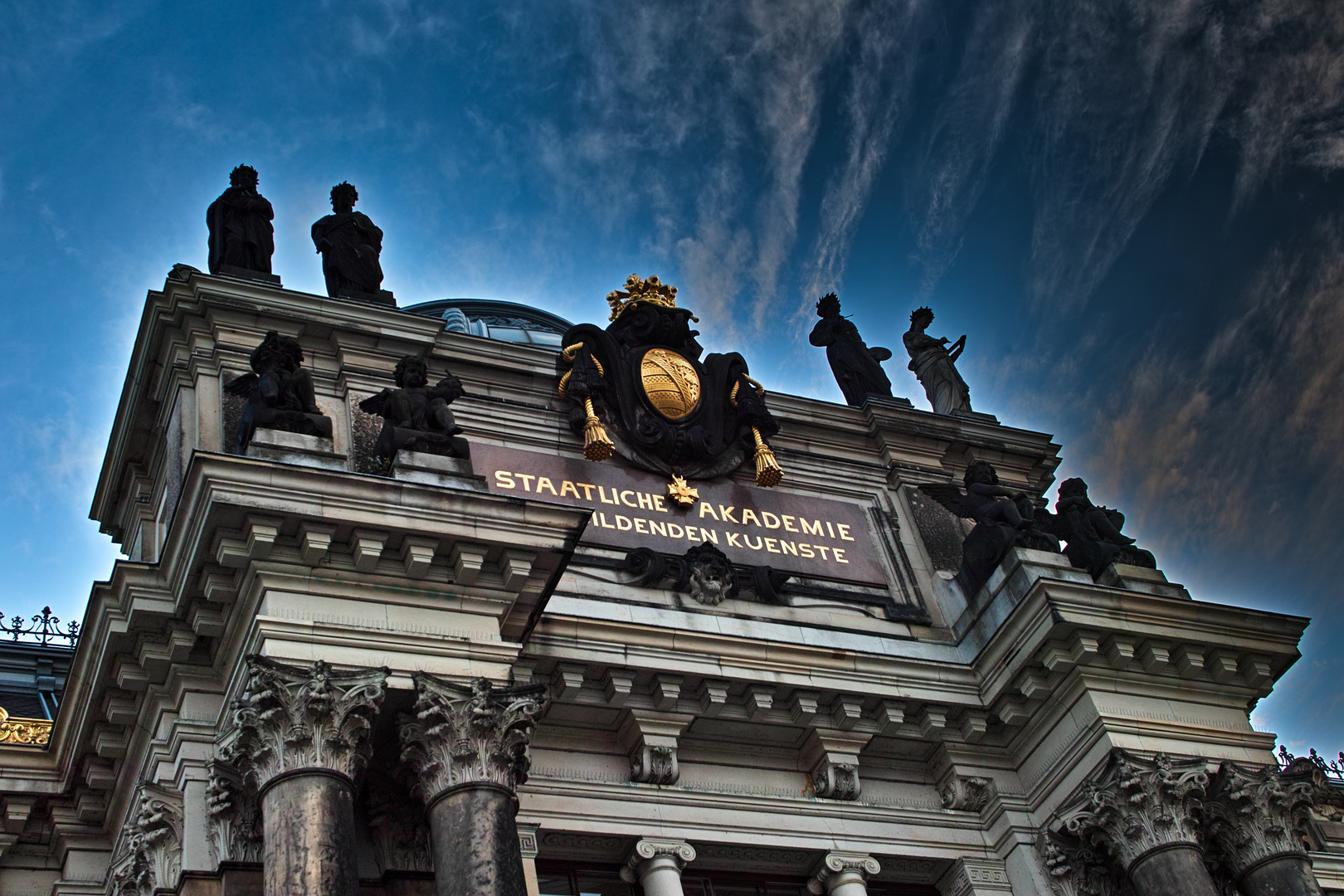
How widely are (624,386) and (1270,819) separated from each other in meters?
8.78

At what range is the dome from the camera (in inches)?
971

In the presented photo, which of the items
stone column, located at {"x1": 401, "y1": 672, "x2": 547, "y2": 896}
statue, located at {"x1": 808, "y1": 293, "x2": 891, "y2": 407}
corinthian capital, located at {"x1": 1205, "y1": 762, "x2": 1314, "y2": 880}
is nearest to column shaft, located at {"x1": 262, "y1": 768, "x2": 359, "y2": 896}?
stone column, located at {"x1": 401, "y1": 672, "x2": 547, "y2": 896}

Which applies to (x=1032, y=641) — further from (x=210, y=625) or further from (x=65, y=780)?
(x=65, y=780)

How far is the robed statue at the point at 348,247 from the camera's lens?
19875 mm

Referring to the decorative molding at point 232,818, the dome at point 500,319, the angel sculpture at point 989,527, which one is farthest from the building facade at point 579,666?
the dome at point 500,319

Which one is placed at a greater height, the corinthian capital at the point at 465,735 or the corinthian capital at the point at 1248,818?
the corinthian capital at the point at 465,735

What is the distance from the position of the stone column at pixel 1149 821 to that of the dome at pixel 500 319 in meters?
11.4

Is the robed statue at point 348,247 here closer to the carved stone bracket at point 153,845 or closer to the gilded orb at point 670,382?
the gilded orb at point 670,382

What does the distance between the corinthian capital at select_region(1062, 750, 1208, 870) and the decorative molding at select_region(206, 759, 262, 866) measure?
8447 millimetres

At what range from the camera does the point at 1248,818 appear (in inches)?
639

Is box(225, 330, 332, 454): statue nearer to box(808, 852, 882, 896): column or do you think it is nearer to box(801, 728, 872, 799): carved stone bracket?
box(801, 728, 872, 799): carved stone bracket

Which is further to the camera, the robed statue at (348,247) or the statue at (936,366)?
the statue at (936,366)

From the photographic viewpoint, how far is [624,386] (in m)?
19.3

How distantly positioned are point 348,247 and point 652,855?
9.14 metres
